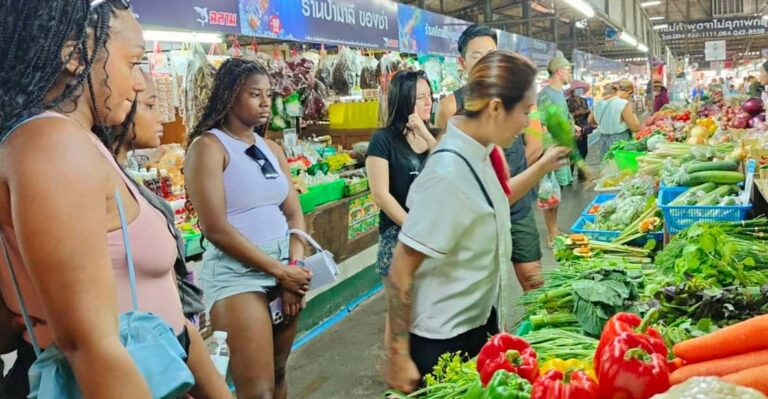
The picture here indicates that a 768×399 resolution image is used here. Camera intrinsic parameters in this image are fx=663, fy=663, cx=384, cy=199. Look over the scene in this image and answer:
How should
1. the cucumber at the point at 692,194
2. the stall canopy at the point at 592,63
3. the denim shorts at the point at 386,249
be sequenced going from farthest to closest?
the stall canopy at the point at 592,63 → the cucumber at the point at 692,194 → the denim shorts at the point at 386,249

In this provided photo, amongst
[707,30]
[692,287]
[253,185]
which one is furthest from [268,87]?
[707,30]

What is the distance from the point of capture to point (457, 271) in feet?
7.42

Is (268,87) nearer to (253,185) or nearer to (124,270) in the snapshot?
(253,185)

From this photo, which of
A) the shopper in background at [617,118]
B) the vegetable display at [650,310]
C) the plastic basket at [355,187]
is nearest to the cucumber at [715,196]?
the vegetable display at [650,310]

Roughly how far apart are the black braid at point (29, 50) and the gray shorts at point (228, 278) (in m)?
1.56

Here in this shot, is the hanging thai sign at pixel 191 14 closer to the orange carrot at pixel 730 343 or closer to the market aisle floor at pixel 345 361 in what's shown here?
the market aisle floor at pixel 345 361

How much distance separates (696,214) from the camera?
145 inches

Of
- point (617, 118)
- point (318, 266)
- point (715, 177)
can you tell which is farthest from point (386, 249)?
point (617, 118)

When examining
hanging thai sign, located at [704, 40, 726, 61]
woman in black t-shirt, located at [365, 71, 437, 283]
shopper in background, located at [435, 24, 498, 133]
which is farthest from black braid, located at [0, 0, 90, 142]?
hanging thai sign, located at [704, 40, 726, 61]

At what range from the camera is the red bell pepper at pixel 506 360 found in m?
1.76

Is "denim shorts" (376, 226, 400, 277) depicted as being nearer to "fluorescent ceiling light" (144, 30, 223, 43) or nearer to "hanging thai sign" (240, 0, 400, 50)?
"hanging thai sign" (240, 0, 400, 50)

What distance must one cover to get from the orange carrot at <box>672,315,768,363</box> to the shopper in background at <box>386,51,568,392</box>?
0.68m

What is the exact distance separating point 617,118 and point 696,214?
18.4 ft

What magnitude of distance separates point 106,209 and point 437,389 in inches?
44.8
